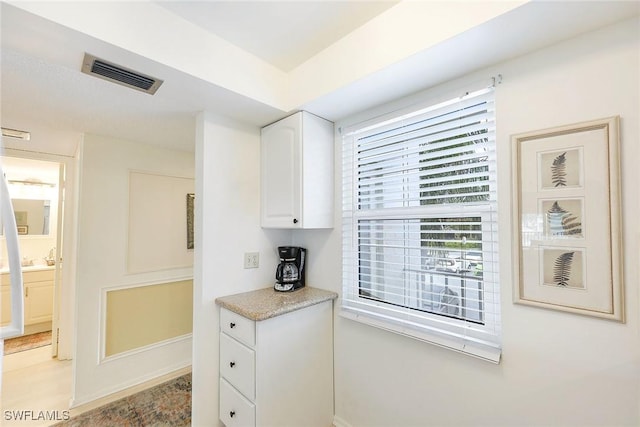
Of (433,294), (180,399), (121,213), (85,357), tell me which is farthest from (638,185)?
(85,357)

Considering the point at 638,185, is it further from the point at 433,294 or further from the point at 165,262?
the point at 165,262

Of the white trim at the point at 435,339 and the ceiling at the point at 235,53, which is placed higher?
the ceiling at the point at 235,53

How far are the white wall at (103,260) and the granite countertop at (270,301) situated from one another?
4.21ft

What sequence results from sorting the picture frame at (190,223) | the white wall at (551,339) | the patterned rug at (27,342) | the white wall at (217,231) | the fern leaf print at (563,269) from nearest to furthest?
the white wall at (551,339), the fern leaf print at (563,269), the white wall at (217,231), the picture frame at (190,223), the patterned rug at (27,342)

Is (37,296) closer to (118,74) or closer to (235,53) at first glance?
(118,74)

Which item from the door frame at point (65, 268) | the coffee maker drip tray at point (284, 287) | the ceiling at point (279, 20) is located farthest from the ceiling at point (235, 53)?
the coffee maker drip tray at point (284, 287)

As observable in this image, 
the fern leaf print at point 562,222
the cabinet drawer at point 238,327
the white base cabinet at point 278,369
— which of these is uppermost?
the fern leaf print at point 562,222

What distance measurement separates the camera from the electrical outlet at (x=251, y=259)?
6.81 ft

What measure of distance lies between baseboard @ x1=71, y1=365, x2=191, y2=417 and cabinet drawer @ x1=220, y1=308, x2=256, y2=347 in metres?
1.28

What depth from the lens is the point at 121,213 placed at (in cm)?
251

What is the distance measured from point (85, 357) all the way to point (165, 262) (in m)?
0.93

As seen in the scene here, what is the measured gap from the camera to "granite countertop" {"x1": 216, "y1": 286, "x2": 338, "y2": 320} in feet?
5.38

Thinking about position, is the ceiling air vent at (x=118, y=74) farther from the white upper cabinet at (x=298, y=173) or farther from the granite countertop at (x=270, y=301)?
the granite countertop at (x=270, y=301)

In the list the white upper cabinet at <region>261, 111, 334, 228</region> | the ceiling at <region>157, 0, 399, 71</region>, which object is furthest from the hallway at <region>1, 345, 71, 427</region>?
the ceiling at <region>157, 0, 399, 71</region>
